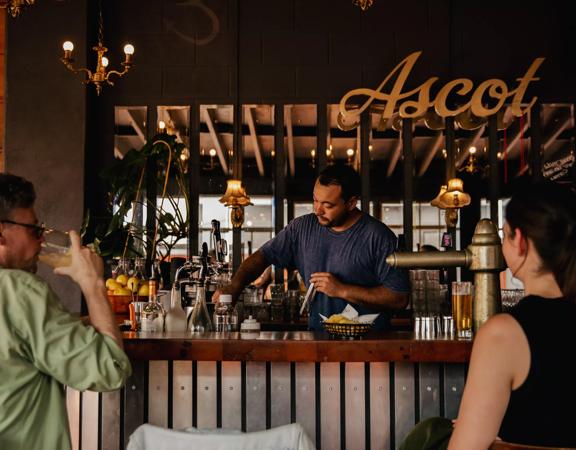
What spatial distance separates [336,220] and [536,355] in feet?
6.69

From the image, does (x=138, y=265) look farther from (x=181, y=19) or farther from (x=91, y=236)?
(x=181, y=19)

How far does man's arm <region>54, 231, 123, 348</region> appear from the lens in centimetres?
173

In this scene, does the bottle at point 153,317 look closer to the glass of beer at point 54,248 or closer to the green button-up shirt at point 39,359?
the glass of beer at point 54,248

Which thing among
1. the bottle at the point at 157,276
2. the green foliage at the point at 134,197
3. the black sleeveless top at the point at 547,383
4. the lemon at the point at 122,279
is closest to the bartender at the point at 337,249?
the bottle at the point at 157,276

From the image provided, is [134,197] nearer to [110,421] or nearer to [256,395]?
[110,421]

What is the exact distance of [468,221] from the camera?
7.58 meters

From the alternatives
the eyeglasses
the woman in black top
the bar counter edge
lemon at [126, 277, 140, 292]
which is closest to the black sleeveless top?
the woman in black top

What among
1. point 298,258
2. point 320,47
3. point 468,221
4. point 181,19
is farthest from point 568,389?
point 468,221

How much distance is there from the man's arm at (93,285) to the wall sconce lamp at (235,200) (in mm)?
3774

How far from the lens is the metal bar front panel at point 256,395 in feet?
7.91

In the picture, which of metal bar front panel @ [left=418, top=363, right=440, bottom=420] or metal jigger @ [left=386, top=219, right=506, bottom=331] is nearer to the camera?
metal jigger @ [left=386, top=219, right=506, bottom=331]

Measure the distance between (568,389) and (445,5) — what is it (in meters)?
4.80

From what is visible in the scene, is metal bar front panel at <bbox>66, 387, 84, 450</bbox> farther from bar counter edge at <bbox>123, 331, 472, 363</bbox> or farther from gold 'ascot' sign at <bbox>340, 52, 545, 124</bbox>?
gold 'ascot' sign at <bbox>340, 52, 545, 124</bbox>

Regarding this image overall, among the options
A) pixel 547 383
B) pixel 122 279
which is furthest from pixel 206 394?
pixel 547 383
